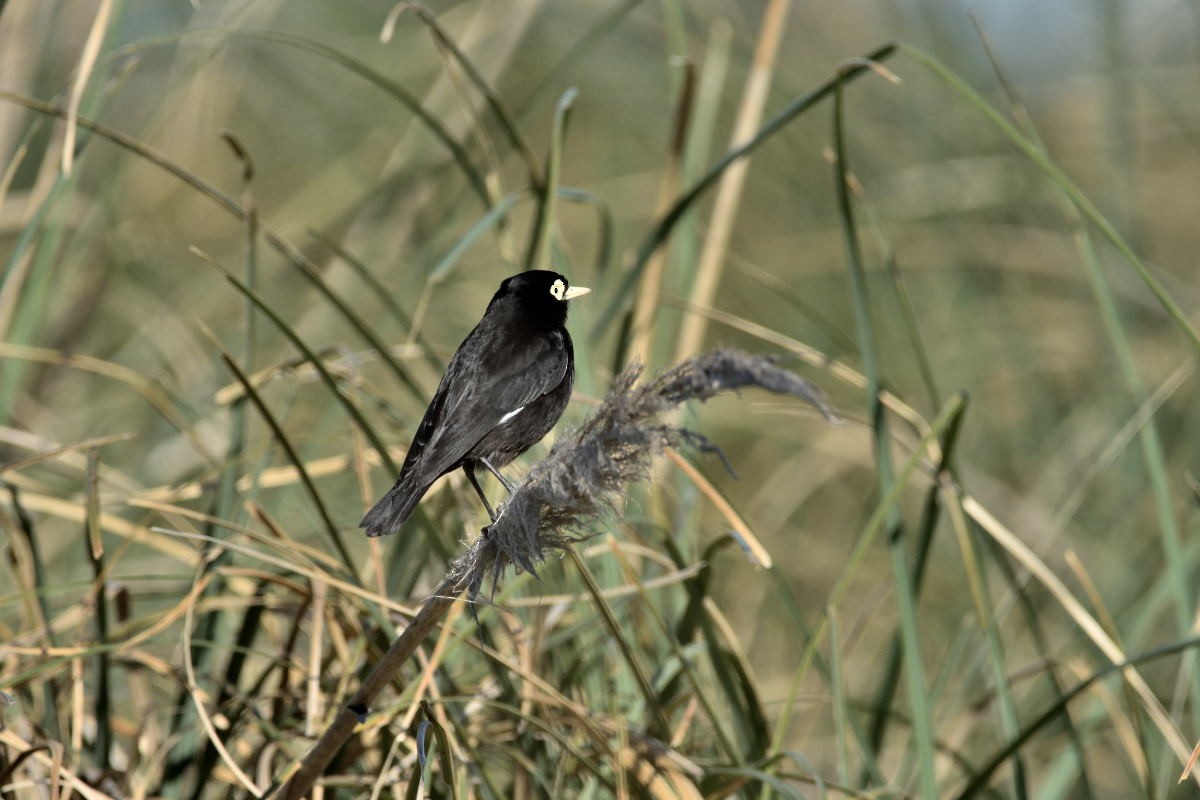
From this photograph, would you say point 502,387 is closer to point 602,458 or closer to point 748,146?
point 602,458

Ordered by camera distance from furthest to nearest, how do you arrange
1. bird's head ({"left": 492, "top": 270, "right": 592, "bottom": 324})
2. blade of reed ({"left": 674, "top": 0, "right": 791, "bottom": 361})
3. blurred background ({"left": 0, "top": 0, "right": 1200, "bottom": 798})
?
blade of reed ({"left": 674, "top": 0, "right": 791, "bottom": 361})
blurred background ({"left": 0, "top": 0, "right": 1200, "bottom": 798})
bird's head ({"left": 492, "top": 270, "right": 592, "bottom": 324})

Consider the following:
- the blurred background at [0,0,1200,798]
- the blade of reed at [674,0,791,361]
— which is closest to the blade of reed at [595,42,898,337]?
the blurred background at [0,0,1200,798]

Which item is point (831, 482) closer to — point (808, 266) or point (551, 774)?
point (808, 266)

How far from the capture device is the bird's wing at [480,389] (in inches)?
36.2

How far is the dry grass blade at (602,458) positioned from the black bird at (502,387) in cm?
7

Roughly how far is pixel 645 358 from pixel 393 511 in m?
1.20

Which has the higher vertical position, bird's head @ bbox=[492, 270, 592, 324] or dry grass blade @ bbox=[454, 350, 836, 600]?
bird's head @ bbox=[492, 270, 592, 324]

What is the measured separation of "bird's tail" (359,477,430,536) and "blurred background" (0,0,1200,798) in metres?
0.35

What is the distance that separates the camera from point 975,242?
3879 millimetres

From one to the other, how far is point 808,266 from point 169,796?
2.95m

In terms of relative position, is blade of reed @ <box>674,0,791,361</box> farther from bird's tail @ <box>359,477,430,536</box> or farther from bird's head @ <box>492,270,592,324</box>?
bird's tail @ <box>359,477,430,536</box>

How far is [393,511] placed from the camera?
85cm

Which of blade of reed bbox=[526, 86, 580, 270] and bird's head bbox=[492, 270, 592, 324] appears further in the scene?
blade of reed bbox=[526, 86, 580, 270]

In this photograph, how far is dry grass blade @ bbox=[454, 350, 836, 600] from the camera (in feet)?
2.66
